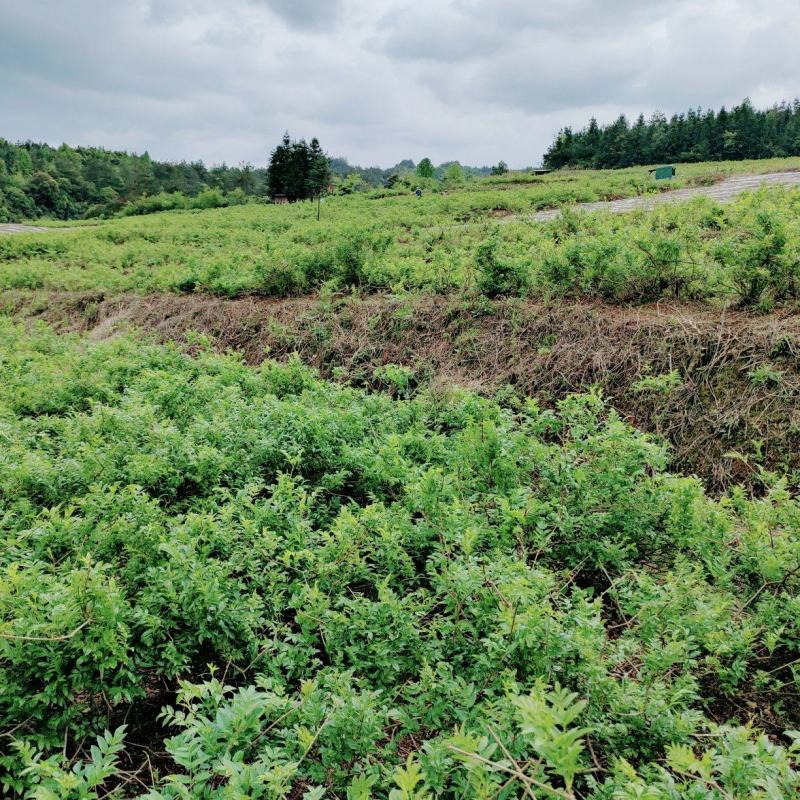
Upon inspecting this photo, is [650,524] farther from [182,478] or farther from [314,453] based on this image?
[182,478]

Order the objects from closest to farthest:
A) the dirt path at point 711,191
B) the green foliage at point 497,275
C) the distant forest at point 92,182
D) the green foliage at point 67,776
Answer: the green foliage at point 67,776
the green foliage at point 497,275
the dirt path at point 711,191
the distant forest at point 92,182

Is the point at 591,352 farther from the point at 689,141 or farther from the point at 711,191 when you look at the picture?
the point at 689,141

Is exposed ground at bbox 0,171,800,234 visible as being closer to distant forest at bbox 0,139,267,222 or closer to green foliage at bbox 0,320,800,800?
green foliage at bbox 0,320,800,800

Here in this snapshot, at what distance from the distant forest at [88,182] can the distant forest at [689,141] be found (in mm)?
37550

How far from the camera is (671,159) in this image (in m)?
54.0

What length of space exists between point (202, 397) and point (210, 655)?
10.2 feet

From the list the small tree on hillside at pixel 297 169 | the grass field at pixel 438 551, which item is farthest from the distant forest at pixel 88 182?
the grass field at pixel 438 551

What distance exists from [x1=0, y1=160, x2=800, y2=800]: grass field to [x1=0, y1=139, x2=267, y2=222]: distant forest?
55.0 meters

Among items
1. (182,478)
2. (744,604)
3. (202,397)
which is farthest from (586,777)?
(202,397)

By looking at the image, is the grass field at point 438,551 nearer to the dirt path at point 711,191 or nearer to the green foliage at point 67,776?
the green foliage at point 67,776

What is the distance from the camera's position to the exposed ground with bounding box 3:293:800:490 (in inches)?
186

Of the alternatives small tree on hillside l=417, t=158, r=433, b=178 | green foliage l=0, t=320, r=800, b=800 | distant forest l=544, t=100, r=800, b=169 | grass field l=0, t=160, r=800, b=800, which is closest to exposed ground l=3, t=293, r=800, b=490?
grass field l=0, t=160, r=800, b=800

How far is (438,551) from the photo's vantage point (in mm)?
3049

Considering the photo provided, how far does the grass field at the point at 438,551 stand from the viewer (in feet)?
6.48
